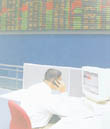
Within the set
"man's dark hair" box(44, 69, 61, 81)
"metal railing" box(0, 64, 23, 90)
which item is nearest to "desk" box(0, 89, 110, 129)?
"man's dark hair" box(44, 69, 61, 81)

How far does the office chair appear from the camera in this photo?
5.26 ft

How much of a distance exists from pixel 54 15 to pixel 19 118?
7.40 ft

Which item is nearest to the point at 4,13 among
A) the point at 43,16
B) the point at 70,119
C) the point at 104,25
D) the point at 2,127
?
the point at 43,16

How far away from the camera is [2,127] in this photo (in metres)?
2.77

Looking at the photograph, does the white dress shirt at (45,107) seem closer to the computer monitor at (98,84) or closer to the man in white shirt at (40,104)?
the man in white shirt at (40,104)

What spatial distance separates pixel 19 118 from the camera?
168 centimetres

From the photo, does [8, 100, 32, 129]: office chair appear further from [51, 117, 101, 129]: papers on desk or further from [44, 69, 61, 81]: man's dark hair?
[44, 69, 61, 81]: man's dark hair

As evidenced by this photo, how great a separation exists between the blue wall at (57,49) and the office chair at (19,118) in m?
1.88

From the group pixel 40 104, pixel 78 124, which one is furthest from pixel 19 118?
pixel 78 124

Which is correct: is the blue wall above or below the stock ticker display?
below

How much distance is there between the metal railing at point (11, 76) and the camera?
3.98m

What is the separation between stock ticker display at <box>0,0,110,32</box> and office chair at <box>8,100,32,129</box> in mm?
2002

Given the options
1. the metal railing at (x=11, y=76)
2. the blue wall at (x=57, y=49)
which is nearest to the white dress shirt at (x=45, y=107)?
the blue wall at (x=57, y=49)

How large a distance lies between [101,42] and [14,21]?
5.26 feet
